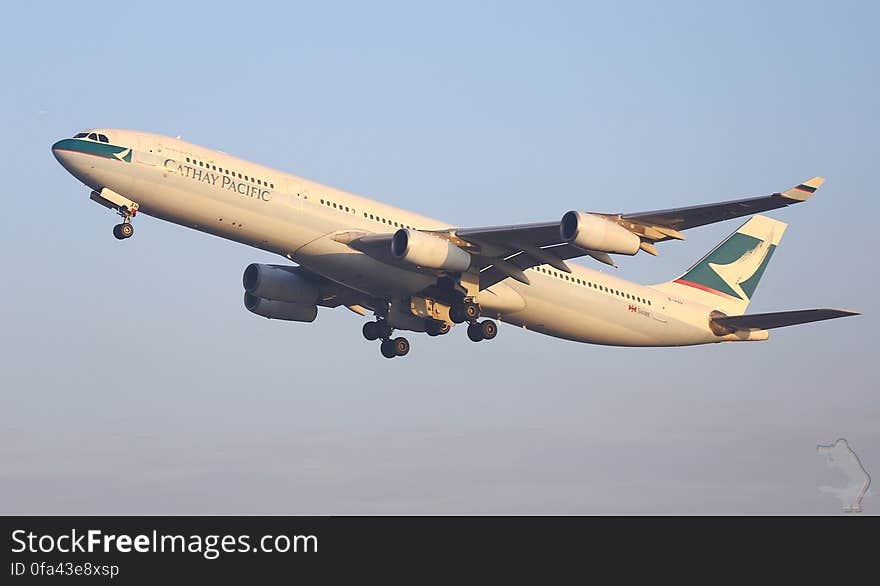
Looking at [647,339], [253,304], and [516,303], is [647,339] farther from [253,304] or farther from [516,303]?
[253,304]

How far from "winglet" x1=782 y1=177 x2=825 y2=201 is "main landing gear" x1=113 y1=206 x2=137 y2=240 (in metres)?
23.1

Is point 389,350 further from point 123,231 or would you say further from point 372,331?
point 123,231

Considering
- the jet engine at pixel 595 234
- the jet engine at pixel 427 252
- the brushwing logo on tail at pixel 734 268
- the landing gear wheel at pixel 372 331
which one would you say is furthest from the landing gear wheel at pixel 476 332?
the brushwing logo on tail at pixel 734 268

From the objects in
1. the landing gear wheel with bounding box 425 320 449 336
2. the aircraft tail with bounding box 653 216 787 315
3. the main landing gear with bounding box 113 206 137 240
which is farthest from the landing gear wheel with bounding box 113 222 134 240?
the aircraft tail with bounding box 653 216 787 315

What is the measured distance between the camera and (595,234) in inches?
1918

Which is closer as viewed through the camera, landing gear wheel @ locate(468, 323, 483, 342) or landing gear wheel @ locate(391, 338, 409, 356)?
landing gear wheel @ locate(468, 323, 483, 342)

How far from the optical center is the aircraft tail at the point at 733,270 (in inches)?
2457

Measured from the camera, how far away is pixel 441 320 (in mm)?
54531

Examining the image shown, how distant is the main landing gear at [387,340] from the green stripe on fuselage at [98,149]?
14.8m

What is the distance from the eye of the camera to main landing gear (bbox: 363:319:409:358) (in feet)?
193

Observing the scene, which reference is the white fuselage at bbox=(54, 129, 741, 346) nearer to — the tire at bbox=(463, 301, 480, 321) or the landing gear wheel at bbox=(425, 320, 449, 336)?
the tire at bbox=(463, 301, 480, 321)

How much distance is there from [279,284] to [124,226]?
8655 mm

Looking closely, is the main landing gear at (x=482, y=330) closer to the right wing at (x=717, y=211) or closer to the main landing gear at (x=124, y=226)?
the right wing at (x=717, y=211)
